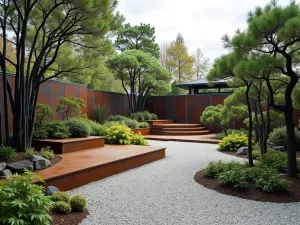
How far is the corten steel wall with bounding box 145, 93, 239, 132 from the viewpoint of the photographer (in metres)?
13.0

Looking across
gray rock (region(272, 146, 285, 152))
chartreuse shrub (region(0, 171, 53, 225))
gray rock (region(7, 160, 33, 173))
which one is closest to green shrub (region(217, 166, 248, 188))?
chartreuse shrub (region(0, 171, 53, 225))

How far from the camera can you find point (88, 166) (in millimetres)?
4578

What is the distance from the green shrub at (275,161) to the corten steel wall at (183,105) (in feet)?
24.0

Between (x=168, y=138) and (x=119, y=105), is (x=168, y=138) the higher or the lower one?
the lower one

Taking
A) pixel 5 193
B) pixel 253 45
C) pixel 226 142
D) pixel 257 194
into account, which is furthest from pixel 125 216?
pixel 226 142

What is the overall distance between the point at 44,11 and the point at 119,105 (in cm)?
786

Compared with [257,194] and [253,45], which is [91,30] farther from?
[257,194]

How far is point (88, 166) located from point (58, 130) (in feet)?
8.15

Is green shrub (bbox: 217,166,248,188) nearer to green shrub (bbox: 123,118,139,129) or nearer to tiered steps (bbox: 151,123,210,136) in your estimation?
green shrub (bbox: 123,118,139,129)

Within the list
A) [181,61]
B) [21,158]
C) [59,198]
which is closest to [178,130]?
[21,158]

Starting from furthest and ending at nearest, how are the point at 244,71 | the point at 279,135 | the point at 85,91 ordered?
1. the point at 85,91
2. the point at 279,135
3. the point at 244,71

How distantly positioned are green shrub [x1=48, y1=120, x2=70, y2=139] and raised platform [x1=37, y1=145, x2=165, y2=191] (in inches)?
31.8

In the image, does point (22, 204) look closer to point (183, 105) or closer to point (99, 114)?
point (99, 114)

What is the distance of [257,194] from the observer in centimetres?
384
